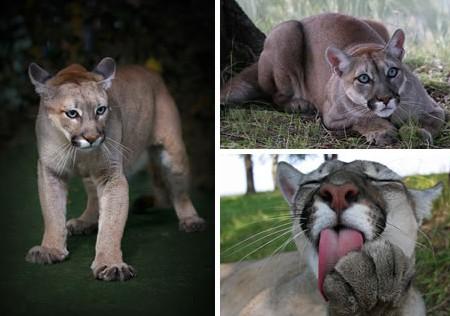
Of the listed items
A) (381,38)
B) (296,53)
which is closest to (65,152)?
(296,53)

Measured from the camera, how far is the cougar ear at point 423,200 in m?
4.12

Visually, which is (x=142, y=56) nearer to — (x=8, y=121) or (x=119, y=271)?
(x=8, y=121)

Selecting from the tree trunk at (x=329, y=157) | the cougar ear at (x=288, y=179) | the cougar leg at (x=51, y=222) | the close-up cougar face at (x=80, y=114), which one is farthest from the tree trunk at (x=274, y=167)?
the cougar leg at (x=51, y=222)

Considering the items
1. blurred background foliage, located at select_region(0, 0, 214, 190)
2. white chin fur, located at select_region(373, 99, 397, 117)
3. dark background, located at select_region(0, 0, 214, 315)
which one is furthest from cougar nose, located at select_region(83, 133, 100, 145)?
white chin fur, located at select_region(373, 99, 397, 117)

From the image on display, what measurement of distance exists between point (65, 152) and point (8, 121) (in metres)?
0.87

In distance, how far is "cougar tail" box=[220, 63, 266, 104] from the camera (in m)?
4.29

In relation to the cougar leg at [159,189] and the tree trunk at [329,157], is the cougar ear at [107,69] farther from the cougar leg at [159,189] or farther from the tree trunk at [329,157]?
the tree trunk at [329,157]

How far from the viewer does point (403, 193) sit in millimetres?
4090

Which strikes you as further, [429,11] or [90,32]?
[90,32]

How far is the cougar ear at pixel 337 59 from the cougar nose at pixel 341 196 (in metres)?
0.60

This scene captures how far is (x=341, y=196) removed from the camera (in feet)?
12.7

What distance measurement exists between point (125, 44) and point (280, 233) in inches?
55.9

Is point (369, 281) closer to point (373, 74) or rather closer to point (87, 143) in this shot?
point (373, 74)

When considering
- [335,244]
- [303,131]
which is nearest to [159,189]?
[303,131]
